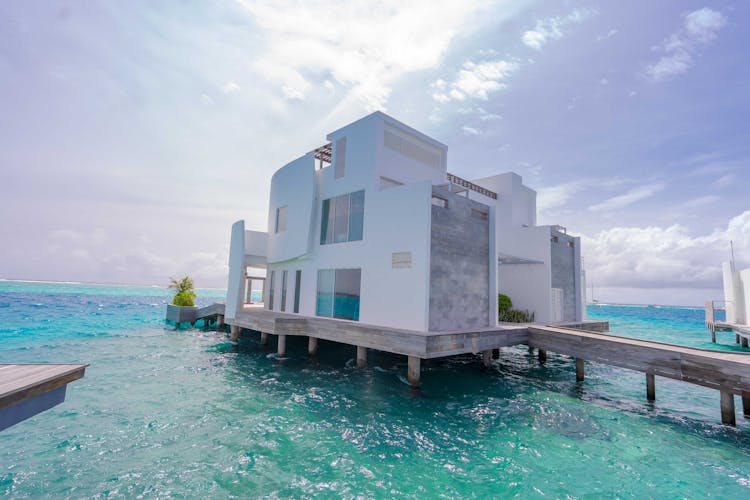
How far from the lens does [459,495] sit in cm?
581

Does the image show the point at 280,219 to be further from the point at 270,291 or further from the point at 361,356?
the point at 361,356

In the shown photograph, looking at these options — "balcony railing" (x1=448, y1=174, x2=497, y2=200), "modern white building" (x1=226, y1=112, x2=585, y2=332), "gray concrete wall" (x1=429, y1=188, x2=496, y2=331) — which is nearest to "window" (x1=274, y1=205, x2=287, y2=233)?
"modern white building" (x1=226, y1=112, x2=585, y2=332)

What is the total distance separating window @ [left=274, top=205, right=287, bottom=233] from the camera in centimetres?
1967

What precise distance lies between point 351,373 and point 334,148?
33.9ft

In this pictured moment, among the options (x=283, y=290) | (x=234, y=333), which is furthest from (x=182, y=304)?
(x=283, y=290)

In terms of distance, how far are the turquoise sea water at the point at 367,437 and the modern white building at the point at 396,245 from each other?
117 inches

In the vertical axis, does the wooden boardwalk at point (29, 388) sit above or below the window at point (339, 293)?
below

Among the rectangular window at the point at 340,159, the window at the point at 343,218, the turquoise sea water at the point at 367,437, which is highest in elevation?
the rectangular window at the point at 340,159

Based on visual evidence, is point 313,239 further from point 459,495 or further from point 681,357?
point 681,357

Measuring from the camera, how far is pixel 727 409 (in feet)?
29.8

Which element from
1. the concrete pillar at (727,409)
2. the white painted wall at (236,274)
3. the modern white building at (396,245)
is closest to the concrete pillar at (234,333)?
the white painted wall at (236,274)

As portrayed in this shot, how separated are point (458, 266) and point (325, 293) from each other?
6.48m

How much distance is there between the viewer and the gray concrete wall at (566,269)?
65.0 feet

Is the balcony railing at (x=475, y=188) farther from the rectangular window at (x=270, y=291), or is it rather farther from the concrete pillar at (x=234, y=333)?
the concrete pillar at (x=234, y=333)
